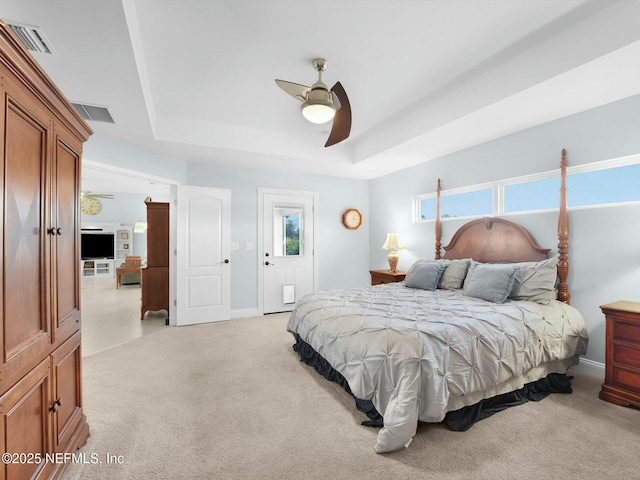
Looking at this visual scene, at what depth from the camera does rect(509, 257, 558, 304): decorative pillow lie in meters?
2.91

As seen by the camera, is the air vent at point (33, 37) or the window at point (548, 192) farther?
the window at point (548, 192)

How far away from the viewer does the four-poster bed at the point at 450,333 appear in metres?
1.93

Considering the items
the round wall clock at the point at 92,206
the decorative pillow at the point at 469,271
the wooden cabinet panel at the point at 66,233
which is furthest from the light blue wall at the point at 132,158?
the round wall clock at the point at 92,206

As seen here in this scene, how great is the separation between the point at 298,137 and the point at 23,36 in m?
3.07

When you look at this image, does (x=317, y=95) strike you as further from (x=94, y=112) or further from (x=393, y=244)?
(x=393, y=244)

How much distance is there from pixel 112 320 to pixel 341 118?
4730 mm

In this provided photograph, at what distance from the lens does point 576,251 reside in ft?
10.1

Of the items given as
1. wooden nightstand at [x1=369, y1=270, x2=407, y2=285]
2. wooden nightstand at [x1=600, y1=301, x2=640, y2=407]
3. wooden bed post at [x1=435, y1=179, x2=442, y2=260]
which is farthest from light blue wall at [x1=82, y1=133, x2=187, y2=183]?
wooden nightstand at [x1=600, y1=301, x2=640, y2=407]

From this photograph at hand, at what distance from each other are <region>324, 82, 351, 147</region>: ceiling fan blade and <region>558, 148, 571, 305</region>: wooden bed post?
2.14m

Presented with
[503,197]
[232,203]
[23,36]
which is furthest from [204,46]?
[503,197]

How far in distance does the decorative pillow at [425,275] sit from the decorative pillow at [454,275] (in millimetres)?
64

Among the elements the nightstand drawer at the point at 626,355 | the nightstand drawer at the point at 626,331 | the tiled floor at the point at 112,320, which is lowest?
the tiled floor at the point at 112,320

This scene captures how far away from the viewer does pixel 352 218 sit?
5941mm

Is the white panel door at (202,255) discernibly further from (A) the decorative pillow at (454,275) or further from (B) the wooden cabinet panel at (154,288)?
(A) the decorative pillow at (454,275)
